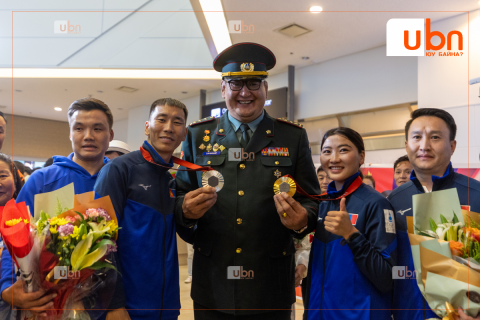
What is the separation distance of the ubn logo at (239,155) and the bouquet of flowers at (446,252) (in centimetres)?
77

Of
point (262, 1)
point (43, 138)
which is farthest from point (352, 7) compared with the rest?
point (43, 138)

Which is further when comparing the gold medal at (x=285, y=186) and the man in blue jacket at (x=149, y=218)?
the gold medal at (x=285, y=186)

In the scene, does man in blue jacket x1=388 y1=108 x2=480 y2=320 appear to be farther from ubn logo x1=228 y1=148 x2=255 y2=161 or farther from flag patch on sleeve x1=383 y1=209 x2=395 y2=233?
ubn logo x1=228 y1=148 x2=255 y2=161

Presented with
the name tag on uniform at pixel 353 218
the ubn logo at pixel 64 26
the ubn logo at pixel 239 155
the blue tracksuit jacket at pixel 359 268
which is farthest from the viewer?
the ubn logo at pixel 64 26

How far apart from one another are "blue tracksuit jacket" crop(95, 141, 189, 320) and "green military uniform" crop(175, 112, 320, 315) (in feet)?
0.40

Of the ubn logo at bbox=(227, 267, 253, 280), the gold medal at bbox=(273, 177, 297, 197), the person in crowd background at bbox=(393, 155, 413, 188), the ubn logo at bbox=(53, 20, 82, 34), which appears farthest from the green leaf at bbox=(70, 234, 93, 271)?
the person in crowd background at bbox=(393, 155, 413, 188)

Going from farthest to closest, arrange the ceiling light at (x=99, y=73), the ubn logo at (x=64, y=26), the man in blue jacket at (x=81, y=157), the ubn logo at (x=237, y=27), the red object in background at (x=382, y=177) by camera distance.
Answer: the ceiling light at (x=99, y=73)
the red object in background at (x=382, y=177)
the ubn logo at (x=64, y=26)
the ubn logo at (x=237, y=27)
the man in blue jacket at (x=81, y=157)

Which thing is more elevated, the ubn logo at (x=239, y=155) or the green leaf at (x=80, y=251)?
the ubn logo at (x=239, y=155)

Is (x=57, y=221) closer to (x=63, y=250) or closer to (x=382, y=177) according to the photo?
(x=63, y=250)

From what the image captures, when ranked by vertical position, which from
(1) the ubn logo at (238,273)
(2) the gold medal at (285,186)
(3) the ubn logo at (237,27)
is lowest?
(1) the ubn logo at (238,273)

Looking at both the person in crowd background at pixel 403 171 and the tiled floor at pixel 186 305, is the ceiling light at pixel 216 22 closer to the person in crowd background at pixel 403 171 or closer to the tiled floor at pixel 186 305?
the person in crowd background at pixel 403 171

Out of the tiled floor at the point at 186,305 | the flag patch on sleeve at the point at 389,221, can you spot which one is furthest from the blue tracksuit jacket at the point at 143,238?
the tiled floor at the point at 186,305

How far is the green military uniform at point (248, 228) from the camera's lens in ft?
5.37

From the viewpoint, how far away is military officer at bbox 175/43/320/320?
163 cm
